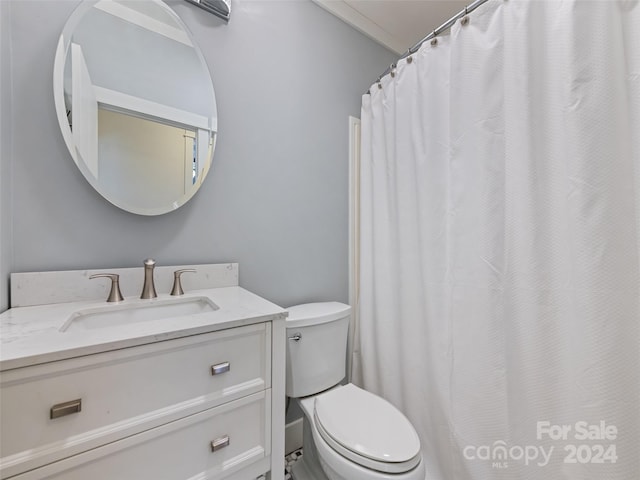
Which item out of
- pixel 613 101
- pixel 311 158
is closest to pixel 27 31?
pixel 311 158

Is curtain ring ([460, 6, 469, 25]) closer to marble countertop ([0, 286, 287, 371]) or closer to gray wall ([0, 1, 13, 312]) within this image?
marble countertop ([0, 286, 287, 371])

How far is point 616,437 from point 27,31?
222 cm

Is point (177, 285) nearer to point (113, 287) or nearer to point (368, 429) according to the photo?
point (113, 287)

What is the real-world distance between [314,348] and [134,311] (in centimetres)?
73

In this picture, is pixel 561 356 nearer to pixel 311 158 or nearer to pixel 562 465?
pixel 562 465

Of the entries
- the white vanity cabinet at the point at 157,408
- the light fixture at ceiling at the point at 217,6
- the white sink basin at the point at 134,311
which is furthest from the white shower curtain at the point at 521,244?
the white sink basin at the point at 134,311

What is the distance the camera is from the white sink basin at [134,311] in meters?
0.85

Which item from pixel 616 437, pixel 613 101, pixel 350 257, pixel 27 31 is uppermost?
pixel 27 31

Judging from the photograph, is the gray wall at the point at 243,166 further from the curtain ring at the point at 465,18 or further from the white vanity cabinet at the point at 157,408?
the curtain ring at the point at 465,18

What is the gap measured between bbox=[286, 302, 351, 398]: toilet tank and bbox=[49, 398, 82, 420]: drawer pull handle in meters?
0.70

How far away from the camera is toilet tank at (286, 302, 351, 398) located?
1.20 m

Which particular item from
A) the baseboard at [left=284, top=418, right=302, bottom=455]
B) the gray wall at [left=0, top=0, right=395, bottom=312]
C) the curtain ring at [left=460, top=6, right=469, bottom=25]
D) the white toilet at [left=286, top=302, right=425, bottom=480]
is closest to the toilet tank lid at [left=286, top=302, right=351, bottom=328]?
the white toilet at [left=286, top=302, right=425, bottom=480]

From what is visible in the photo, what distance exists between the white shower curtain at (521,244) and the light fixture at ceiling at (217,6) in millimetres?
882

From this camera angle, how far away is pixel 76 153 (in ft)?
3.08
